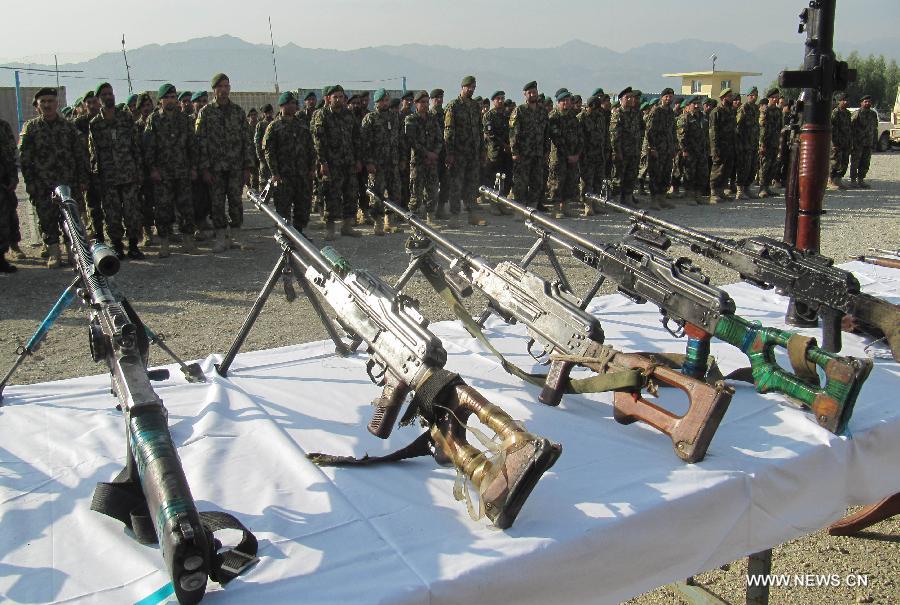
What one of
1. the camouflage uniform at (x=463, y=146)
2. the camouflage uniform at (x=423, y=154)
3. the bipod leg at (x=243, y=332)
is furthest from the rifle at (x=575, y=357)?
the camouflage uniform at (x=463, y=146)

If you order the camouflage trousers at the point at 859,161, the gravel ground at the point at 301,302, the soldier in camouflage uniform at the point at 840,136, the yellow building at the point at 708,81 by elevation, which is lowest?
the gravel ground at the point at 301,302

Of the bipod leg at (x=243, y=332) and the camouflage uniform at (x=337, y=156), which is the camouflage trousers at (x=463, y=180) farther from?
the bipod leg at (x=243, y=332)

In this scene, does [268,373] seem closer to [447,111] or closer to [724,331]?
[724,331]

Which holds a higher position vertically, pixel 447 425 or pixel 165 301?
pixel 447 425

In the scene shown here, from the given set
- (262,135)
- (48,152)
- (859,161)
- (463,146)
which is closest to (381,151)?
(463,146)

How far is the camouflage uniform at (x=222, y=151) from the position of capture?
9420mm

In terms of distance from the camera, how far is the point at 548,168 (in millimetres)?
13320

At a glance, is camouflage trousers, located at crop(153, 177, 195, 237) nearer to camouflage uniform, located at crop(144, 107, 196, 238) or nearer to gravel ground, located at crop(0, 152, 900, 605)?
camouflage uniform, located at crop(144, 107, 196, 238)

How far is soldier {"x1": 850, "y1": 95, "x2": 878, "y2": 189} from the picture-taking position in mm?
15984

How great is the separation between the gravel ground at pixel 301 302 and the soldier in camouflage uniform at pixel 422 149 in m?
1.00

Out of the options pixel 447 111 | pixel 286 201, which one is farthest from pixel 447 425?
pixel 447 111

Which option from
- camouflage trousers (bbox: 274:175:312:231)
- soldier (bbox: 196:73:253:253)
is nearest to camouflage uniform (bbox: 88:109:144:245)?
soldier (bbox: 196:73:253:253)

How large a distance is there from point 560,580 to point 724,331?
1.57m

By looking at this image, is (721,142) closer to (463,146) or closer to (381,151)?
(463,146)
